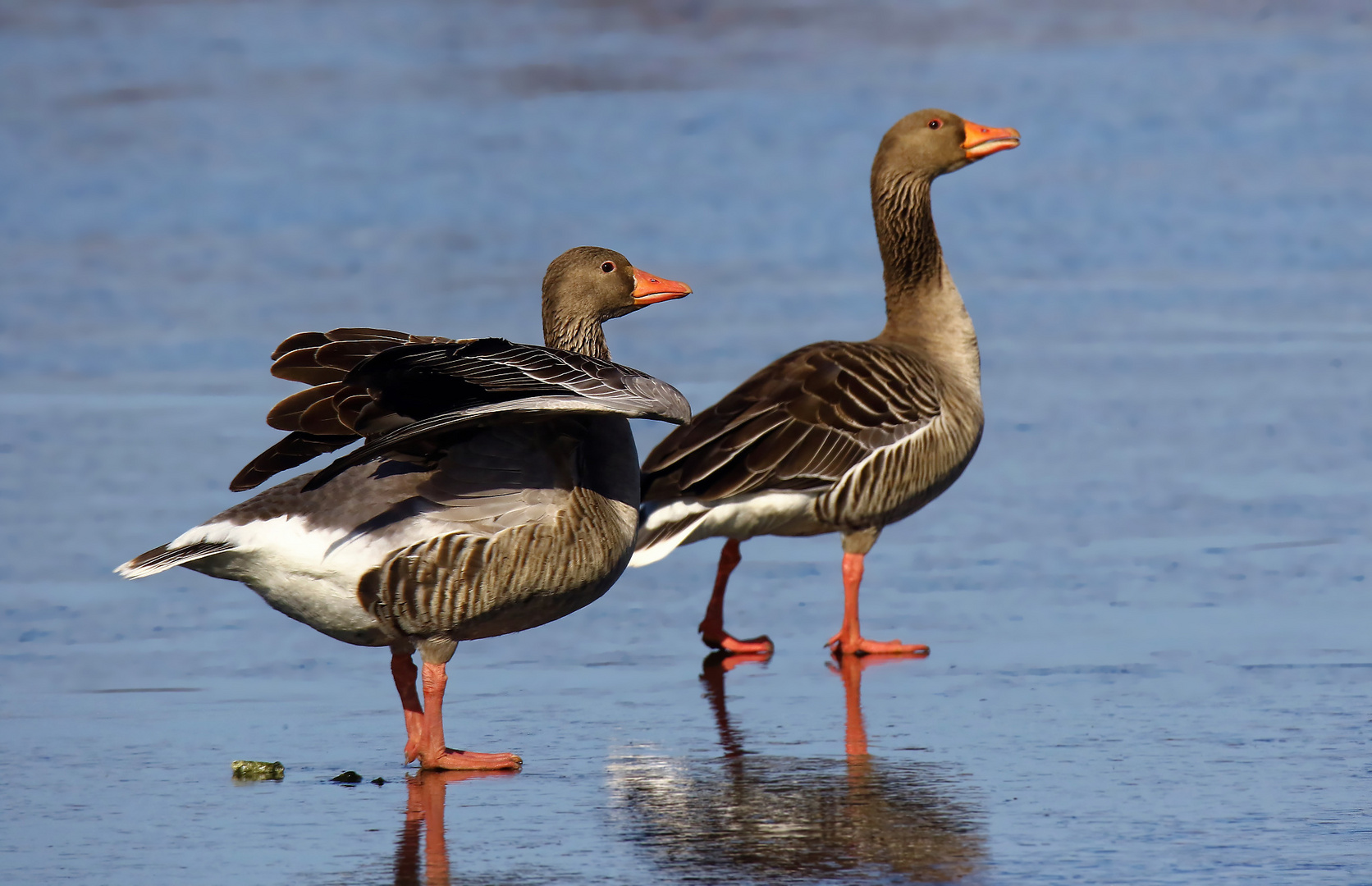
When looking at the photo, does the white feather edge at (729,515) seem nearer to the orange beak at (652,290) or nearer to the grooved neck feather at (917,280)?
the orange beak at (652,290)

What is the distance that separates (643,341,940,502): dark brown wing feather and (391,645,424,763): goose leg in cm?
209

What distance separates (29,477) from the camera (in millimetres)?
11328

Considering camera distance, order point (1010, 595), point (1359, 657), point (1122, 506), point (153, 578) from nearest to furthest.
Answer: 1. point (1359, 657)
2. point (1010, 595)
3. point (153, 578)
4. point (1122, 506)

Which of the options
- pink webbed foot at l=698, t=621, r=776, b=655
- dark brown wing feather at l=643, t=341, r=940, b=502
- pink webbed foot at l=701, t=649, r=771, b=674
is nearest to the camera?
pink webbed foot at l=701, t=649, r=771, b=674

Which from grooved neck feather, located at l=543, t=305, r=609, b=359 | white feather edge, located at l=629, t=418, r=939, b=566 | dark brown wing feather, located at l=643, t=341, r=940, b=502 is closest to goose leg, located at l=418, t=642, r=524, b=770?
grooved neck feather, located at l=543, t=305, r=609, b=359

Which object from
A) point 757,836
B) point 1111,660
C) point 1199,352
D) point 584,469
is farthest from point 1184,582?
point 1199,352

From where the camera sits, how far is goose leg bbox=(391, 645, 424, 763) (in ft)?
20.0

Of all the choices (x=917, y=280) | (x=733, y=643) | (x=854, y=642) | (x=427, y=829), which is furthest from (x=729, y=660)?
(x=917, y=280)

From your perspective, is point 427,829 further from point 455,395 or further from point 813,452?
point 813,452

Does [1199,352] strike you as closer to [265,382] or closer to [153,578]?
[265,382]

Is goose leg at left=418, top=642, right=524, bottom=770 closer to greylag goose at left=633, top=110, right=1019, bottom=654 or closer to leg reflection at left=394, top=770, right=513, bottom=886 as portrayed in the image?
leg reflection at left=394, top=770, right=513, bottom=886

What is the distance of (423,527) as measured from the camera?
5.96 metres

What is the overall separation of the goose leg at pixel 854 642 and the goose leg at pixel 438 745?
2.36 meters

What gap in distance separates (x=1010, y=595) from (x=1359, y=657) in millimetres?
1905
